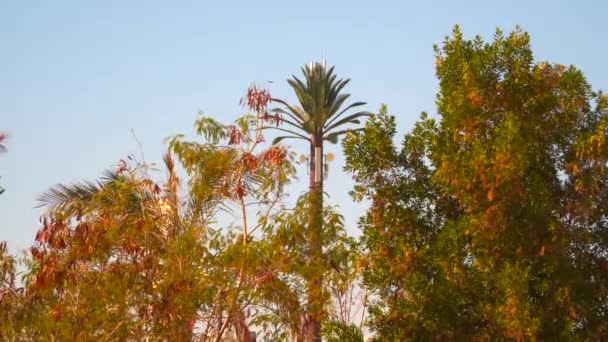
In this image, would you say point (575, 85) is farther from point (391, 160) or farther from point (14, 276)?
Result: point (14, 276)

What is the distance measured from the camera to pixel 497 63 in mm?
17625

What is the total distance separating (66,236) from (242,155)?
3478mm

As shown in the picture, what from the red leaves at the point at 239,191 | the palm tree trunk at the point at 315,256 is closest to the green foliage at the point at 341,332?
the palm tree trunk at the point at 315,256

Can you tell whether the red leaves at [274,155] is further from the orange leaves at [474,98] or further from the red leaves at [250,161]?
the orange leaves at [474,98]

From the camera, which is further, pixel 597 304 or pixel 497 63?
pixel 497 63

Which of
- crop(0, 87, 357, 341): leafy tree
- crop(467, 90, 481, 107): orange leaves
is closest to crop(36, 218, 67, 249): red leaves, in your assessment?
crop(0, 87, 357, 341): leafy tree

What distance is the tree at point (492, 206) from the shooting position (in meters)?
16.0

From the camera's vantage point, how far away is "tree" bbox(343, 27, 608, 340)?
16.0m

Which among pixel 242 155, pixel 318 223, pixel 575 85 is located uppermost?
pixel 575 85

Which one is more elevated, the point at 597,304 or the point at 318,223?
the point at 318,223

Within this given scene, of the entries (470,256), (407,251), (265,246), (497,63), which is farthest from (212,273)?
(497,63)

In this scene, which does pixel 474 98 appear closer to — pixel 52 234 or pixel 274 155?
pixel 274 155

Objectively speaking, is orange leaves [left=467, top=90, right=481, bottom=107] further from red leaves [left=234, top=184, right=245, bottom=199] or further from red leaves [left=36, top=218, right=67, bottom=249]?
red leaves [left=36, top=218, right=67, bottom=249]

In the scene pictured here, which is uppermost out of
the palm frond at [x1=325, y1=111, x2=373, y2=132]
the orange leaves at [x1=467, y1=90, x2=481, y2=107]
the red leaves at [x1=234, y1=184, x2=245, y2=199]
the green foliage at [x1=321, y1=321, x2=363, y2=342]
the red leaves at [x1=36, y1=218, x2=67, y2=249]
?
the palm frond at [x1=325, y1=111, x2=373, y2=132]
